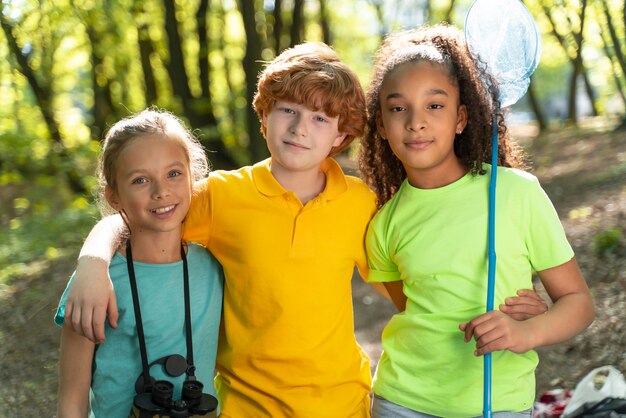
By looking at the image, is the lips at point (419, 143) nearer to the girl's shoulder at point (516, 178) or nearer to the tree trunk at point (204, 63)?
the girl's shoulder at point (516, 178)

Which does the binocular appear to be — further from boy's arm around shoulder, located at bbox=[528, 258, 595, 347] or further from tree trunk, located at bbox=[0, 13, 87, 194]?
tree trunk, located at bbox=[0, 13, 87, 194]

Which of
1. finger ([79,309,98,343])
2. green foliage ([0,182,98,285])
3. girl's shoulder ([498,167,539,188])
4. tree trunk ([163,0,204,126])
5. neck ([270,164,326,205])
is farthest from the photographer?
tree trunk ([163,0,204,126])

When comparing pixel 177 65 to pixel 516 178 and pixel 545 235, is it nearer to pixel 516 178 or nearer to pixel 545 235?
pixel 516 178

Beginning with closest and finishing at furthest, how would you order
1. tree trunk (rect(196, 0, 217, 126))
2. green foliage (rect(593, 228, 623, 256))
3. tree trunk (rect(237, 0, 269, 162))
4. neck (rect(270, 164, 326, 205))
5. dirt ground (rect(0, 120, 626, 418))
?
neck (rect(270, 164, 326, 205))
dirt ground (rect(0, 120, 626, 418))
green foliage (rect(593, 228, 623, 256))
tree trunk (rect(237, 0, 269, 162))
tree trunk (rect(196, 0, 217, 126))

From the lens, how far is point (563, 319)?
8.41 ft

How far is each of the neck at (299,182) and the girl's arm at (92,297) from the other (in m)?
0.65

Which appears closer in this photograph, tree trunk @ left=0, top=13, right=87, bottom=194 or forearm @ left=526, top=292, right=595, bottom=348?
forearm @ left=526, top=292, right=595, bottom=348

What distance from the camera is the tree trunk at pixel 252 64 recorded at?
29.0 ft

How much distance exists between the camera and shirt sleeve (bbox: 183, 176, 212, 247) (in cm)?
278

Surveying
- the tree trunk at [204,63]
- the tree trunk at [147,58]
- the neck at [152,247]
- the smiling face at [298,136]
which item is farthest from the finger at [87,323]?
the tree trunk at [147,58]

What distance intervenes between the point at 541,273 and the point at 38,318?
462 centimetres

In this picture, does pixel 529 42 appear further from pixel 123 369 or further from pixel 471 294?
pixel 123 369

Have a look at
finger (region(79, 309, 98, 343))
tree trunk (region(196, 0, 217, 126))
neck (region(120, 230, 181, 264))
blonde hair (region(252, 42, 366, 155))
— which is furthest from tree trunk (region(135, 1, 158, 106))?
finger (region(79, 309, 98, 343))

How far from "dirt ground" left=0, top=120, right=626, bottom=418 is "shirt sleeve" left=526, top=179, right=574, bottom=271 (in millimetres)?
2503
